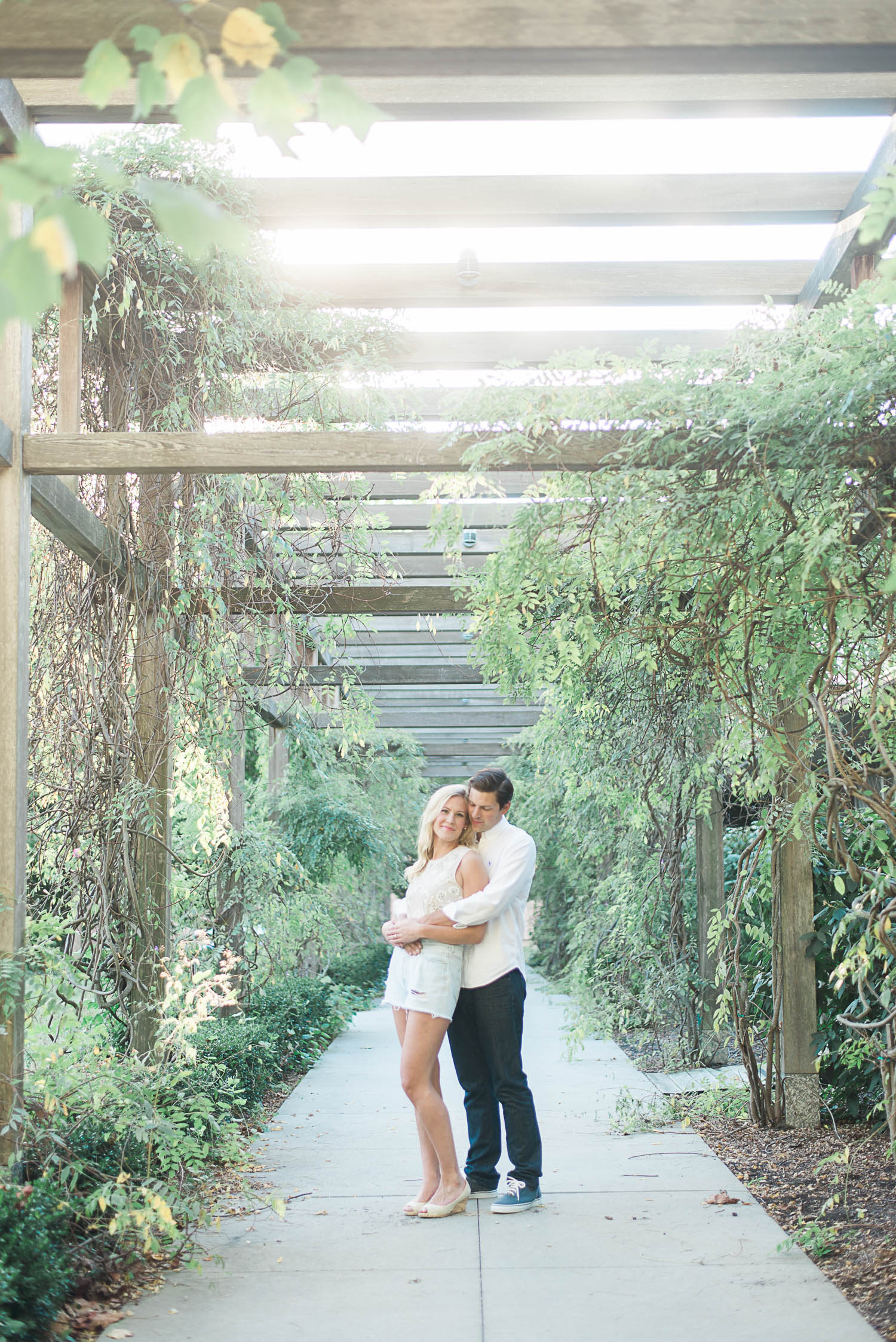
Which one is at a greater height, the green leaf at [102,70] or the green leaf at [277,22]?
the green leaf at [277,22]

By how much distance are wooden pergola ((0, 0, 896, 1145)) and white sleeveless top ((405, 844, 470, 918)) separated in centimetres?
128

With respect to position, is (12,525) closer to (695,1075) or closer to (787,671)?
(787,671)

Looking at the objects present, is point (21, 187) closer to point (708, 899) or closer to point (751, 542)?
point (751, 542)

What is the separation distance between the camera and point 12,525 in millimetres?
3742

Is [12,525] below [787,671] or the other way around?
the other way around

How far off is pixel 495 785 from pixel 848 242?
2.46 m

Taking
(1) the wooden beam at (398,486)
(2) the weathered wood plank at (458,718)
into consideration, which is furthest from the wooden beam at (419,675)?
(2) the weathered wood plank at (458,718)

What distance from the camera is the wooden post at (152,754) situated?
5328 millimetres

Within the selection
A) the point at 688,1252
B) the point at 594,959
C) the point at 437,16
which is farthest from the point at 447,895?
the point at 594,959

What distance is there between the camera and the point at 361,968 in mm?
13328

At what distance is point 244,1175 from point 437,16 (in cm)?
400

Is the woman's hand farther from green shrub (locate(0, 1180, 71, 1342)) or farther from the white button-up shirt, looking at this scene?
green shrub (locate(0, 1180, 71, 1342))

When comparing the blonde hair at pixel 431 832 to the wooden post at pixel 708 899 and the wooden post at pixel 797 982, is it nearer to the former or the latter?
the wooden post at pixel 797 982

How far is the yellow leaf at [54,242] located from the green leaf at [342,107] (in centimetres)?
43
